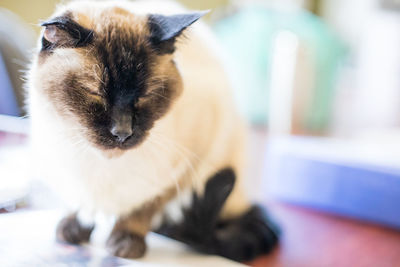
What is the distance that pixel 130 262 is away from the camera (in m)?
0.74

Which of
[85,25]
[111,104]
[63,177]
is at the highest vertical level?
[85,25]

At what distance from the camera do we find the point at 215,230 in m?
0.88

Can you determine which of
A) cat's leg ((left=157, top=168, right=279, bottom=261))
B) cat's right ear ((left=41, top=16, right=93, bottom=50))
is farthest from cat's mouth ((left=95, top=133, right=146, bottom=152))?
cat's leg ((left=157, top=168, right=279, bottom=261))

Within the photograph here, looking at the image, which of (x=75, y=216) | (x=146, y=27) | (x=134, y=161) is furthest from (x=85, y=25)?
(x=75, y=216)

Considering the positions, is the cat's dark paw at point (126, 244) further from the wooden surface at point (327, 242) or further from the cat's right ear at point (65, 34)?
the cat's right ear at point (65, 34)

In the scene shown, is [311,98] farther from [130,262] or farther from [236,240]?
[130,262]

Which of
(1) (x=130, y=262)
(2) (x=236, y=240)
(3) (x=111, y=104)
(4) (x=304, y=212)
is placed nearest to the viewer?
(3) (x=111, y=104)

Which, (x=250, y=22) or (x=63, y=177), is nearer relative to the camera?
(x=63, y=177)

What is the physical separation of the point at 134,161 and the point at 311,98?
4.85 feet

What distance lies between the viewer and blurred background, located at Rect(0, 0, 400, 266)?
29.0 inches

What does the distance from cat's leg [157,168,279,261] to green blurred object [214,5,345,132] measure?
1.19m

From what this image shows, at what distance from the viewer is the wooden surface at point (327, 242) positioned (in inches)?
35.3

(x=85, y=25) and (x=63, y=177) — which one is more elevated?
(x=85, y=25)

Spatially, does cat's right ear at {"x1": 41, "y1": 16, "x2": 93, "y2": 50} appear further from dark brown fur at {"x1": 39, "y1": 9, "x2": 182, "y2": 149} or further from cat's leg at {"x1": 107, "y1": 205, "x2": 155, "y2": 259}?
cat's leg at {"x1": 107, "y1": 205, "x2": 155, "y2": 259}
